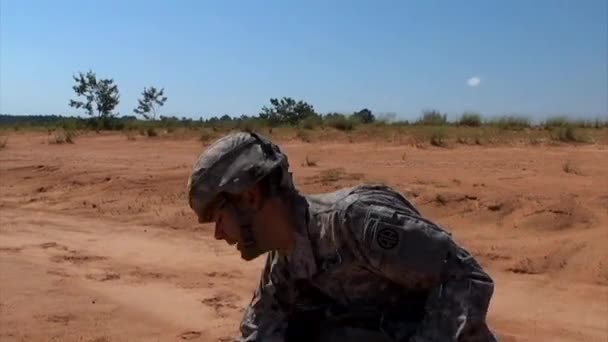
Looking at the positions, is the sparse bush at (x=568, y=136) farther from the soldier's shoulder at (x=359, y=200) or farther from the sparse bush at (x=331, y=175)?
the soldier's shoulder at (x=359, y=200)

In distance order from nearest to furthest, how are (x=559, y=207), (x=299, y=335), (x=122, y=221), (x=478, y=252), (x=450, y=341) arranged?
(x=450, y=341), (x=299, y=335), (x=478, y=252), (x=559, y=207), (x=122, y=221)

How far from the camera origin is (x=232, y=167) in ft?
6.32

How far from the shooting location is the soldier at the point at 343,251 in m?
1.86

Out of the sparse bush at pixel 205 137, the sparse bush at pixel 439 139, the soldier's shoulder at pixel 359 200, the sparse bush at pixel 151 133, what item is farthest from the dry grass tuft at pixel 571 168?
the sparse bush at pixel 151 133

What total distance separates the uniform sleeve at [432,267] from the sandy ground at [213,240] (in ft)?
9.72

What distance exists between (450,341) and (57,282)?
4.59 meters

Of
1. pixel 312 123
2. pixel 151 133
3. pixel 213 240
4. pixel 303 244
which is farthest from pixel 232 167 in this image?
pixel 312 123

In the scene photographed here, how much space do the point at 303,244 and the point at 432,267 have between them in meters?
0.34

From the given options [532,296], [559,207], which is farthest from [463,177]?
[532,296]

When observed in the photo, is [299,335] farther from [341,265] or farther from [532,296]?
[532,296]

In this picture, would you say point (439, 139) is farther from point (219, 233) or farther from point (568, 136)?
point (219, 233)

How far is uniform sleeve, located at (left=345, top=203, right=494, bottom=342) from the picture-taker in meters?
1.85

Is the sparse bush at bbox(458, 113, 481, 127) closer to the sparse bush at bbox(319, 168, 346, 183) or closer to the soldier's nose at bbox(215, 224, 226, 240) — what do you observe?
the sparse bush at bbox(319, 168, 346, 183)

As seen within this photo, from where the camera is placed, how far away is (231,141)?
1.96 meters
